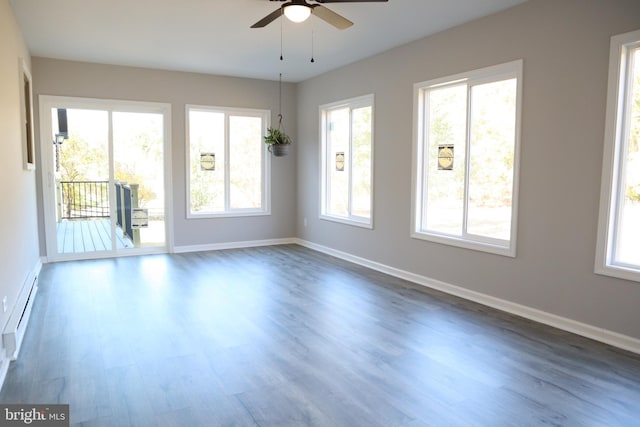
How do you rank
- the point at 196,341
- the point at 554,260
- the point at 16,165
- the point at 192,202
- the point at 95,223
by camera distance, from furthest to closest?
1. the point at 192,202
2. the point at 95,223
3. the point at 16,165
4. the point at 554,260
5. the point at 196,341

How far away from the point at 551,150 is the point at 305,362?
2.70 metres

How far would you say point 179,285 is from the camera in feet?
16.4

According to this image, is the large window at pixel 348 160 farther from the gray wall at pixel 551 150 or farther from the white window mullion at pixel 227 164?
the white window mullion at pixel 227 164

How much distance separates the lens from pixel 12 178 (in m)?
3.75

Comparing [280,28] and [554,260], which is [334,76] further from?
[554,260]

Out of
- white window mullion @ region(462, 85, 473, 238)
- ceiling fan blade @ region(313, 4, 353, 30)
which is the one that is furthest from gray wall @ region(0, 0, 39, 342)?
white window mullion @ region(462, 85, 473, 238)

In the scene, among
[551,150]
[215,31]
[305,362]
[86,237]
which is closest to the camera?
[305,362]

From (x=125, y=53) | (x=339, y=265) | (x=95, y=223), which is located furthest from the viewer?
(x=95, y=223)

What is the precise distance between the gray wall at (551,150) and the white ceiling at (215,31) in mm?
291

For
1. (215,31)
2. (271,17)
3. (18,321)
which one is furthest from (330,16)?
(18,321)

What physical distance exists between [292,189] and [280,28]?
11.6 ft

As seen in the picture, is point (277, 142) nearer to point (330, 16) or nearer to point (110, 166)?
point (110, 166)

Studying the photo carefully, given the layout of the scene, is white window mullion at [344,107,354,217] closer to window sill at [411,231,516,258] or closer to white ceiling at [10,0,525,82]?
white ceiling at [10,0,525,82]

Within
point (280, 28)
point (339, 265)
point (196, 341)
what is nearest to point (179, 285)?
point (196, 341)
